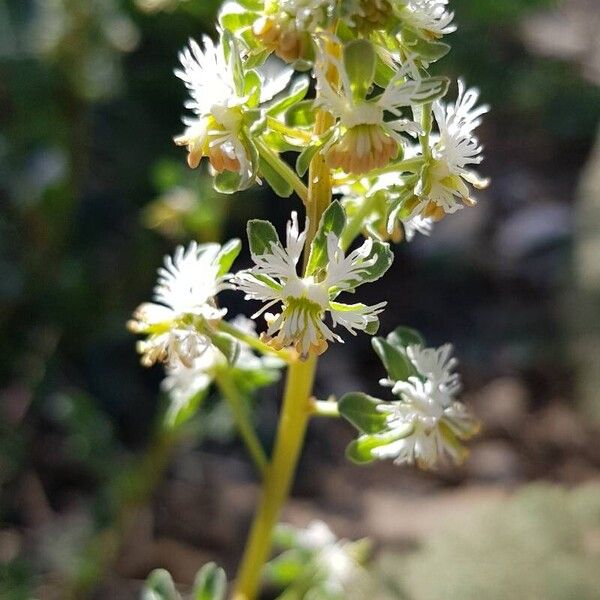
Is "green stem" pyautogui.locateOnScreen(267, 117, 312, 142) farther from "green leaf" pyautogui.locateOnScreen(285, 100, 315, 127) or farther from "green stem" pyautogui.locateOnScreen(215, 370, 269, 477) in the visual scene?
"green stem" pyautogui.locateOnScreen(215, 370, 269, 477)

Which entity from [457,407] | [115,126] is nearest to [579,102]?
[115,126]

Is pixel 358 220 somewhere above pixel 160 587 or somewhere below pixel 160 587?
above

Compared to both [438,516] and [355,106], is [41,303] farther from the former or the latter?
[355,106]

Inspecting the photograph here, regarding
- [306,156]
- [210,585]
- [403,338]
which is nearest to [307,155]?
[306,156]

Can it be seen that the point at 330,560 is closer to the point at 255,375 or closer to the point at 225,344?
the point at 255,375

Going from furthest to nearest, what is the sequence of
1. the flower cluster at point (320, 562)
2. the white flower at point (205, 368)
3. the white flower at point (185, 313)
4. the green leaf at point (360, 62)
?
the flower cluster at point (320, 562)
the white flower at point (205, 368)
the white flower at point (185, 313)
the green leaf at point (360, 62)

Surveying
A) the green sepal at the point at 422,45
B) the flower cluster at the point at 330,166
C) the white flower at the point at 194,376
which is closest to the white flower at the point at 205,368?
the white flower at the point at 194,376

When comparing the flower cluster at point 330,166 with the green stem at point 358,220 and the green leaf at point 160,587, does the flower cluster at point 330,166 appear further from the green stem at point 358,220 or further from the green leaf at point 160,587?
the green leaf at point 160,587
